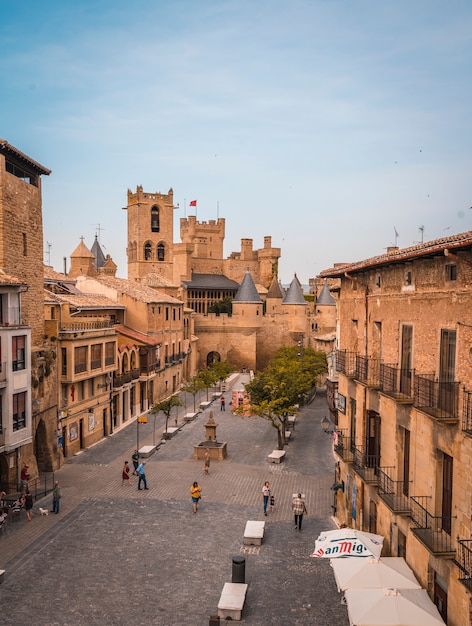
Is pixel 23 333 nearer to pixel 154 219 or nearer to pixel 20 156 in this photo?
pixel 20 156

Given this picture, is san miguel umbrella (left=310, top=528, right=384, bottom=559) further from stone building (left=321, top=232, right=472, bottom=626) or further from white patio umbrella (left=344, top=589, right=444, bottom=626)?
white patio umbrella (left=344, top=589, right=444, bottom=626)

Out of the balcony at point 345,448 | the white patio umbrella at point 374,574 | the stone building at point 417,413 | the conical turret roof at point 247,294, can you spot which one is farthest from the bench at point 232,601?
the conical turret roof at point 247,294

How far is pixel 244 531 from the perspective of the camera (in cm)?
2222

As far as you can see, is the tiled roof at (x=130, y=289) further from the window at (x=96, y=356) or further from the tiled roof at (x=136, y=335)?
the window at (x=96, y=356)

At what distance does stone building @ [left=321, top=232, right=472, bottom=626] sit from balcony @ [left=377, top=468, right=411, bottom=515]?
0.03 m

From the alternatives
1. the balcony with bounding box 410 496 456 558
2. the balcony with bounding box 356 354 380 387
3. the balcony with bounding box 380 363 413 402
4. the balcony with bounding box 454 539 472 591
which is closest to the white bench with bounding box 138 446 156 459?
the balcony with bounding box 356 354 380 387

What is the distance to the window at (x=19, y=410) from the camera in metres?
25.6

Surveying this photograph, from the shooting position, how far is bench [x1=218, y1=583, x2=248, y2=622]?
15898mm

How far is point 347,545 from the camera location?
1605 cm

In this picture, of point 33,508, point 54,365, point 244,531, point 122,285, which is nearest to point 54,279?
point 122,285

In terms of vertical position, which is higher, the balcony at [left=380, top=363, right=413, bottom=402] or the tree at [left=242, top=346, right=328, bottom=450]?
the balcony at [left=380, top=363, right=413, bottom=402]

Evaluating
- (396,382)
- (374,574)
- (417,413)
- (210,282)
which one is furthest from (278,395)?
(210,282)

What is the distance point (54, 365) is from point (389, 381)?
63.6 feet

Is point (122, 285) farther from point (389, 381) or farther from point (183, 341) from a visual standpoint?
point (389, 381)
